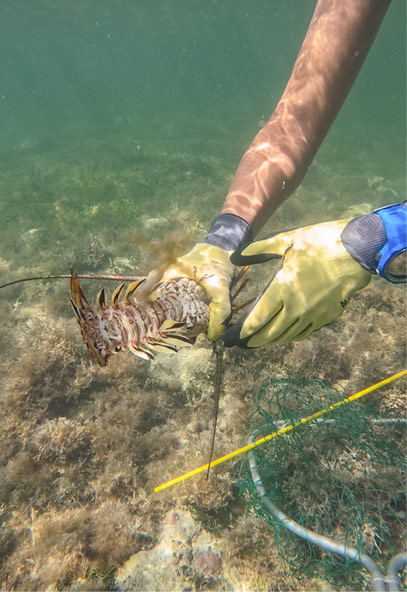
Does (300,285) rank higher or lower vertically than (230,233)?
lower

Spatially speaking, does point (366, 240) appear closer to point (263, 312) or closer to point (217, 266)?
point (263, 312)

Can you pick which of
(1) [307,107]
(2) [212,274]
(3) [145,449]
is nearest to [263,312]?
(2) [212,274]

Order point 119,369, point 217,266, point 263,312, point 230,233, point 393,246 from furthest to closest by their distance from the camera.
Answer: point 119,369 → point 230,233 → point 217,266 → point 263,312 → point 393,246

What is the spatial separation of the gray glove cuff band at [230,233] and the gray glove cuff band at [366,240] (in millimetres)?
1025

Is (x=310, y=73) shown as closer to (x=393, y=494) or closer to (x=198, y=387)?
(x=198, y=387)

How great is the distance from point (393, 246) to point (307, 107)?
2216 mm

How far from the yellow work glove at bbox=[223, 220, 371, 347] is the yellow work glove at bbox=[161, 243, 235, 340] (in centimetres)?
15

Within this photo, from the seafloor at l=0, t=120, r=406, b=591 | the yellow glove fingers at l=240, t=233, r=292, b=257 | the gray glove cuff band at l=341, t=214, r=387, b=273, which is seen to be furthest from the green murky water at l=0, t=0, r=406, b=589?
the gray glove cuff band at l=341, t=214, r=387, b=273

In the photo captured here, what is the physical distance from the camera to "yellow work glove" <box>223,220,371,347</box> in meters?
2.08

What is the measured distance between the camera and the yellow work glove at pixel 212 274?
231cm

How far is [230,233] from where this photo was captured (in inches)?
111

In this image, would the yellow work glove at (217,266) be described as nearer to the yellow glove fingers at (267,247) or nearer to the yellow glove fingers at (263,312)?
the yellow glove fingers at (263,312)

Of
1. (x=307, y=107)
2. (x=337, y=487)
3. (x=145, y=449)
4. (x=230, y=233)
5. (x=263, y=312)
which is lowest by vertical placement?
(x=145, y=449)

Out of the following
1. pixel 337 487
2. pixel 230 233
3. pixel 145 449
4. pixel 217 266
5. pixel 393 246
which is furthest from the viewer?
pixel 145 449
